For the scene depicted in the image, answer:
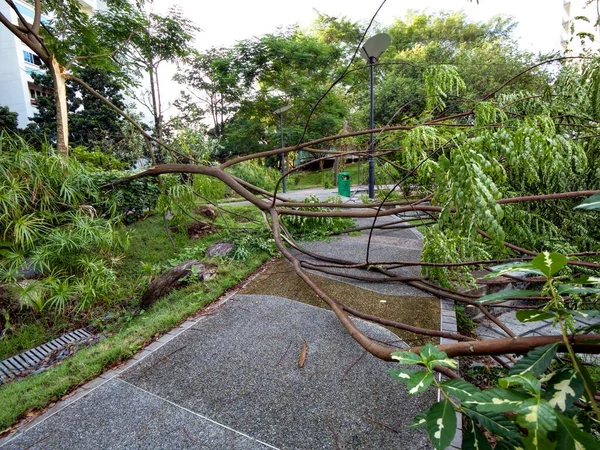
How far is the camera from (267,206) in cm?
294

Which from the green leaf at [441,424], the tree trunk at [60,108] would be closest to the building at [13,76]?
the tree trunk at [60,108]

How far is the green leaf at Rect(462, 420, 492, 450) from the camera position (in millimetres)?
574

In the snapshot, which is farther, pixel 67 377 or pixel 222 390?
pixel 67 377

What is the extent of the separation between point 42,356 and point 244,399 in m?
2.41

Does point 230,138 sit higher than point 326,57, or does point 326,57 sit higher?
point 326,57

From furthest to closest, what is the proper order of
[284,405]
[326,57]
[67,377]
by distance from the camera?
1. [326,57]
2. [67,377]
3. [284,405]

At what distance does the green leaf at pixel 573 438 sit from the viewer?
471 millimetres

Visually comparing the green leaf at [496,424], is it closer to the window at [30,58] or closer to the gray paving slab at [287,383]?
the gray paving slab at [287,383]

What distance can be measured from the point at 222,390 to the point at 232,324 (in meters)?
0.76

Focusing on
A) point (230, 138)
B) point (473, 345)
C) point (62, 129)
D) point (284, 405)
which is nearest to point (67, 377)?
point (284, 405)

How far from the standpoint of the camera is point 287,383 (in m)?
1.84

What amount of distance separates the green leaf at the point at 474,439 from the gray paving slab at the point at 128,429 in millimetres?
1155

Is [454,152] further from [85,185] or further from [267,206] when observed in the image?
[85,185]

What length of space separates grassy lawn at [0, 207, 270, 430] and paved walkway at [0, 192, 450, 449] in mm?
147
